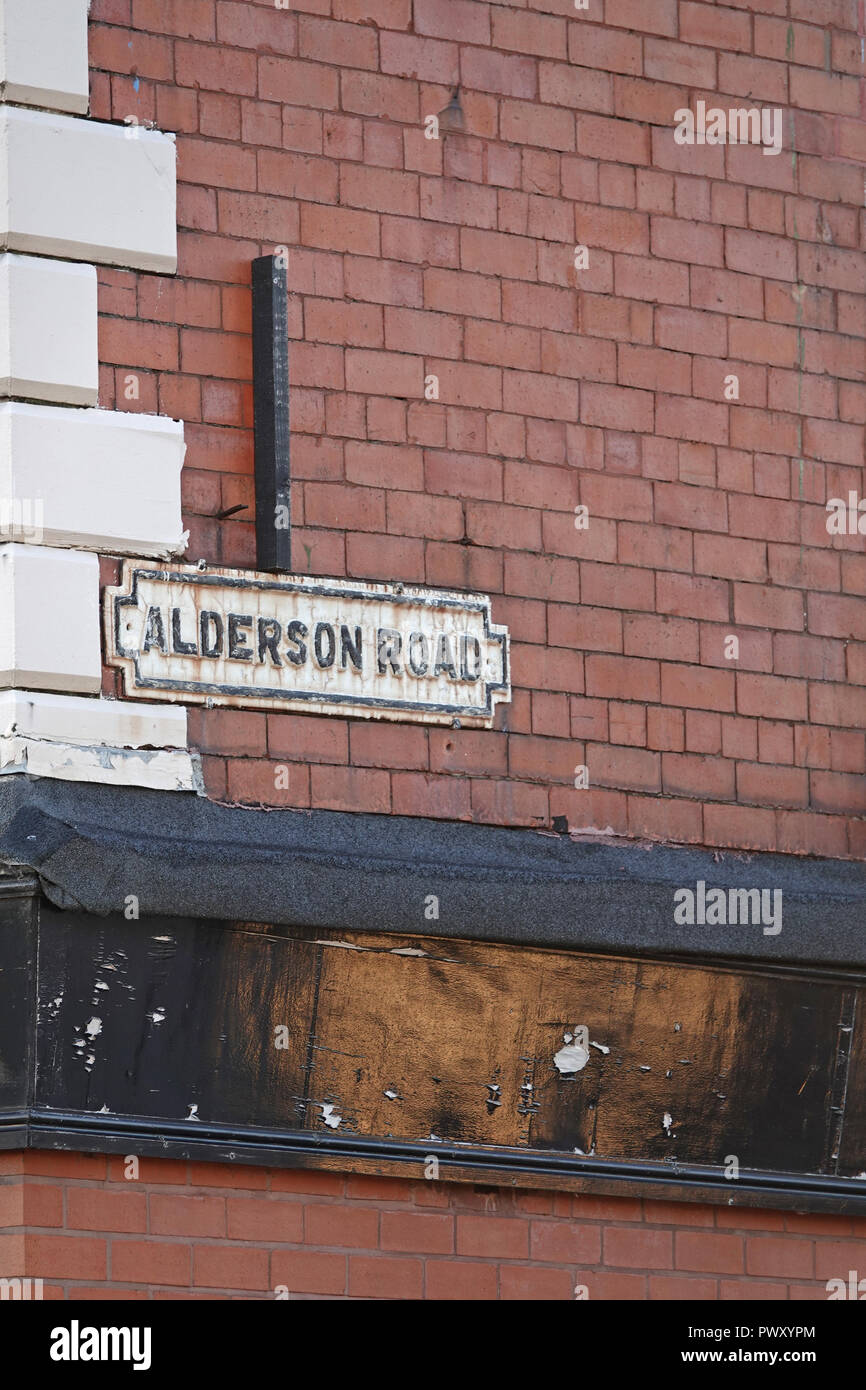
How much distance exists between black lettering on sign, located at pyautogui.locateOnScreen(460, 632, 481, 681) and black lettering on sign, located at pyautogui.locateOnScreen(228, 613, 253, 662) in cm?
86

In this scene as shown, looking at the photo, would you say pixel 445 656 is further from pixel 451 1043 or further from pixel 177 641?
pixel 451 1043

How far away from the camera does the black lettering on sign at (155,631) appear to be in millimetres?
8969

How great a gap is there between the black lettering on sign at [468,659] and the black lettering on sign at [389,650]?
0.26 meters

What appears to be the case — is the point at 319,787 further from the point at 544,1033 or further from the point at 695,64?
the point at 695,64

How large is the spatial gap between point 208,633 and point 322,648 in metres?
0.44

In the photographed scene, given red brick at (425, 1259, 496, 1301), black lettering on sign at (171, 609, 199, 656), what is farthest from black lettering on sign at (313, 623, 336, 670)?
red brick at (425, 1259, 496, 1301)

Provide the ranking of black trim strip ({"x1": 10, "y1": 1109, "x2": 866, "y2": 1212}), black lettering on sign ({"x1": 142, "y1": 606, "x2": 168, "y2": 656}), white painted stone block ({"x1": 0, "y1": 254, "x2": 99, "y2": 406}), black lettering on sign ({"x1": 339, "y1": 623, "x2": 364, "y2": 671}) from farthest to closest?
black lettering on sign ({"x1": 339, "y1": 623, "x2": 364, "y2": 671}), black lettering on sign ({"x1": 142, "y1": 606, "x2": 168, "y2": 656}), white painted stone block ({"x1": 0, "y1": 254, "x2": 99, "y2": 406}), black trim strip ({"x1": 10, "y1": 1109, "x2": 866, "y2": 1212})

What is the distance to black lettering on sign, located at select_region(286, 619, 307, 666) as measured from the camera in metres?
9.23


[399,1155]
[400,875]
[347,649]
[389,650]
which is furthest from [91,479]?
[399,1155]

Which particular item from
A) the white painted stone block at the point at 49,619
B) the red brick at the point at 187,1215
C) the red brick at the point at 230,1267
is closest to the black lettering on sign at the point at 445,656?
the white painted stone block at the point at 49,619

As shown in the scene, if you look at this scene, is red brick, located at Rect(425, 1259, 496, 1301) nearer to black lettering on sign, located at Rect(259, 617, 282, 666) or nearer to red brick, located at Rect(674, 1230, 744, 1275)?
red brick, located at Rect(674, 1230, 744, 1275)

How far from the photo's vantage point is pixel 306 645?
926 cm

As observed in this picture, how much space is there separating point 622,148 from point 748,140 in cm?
63
